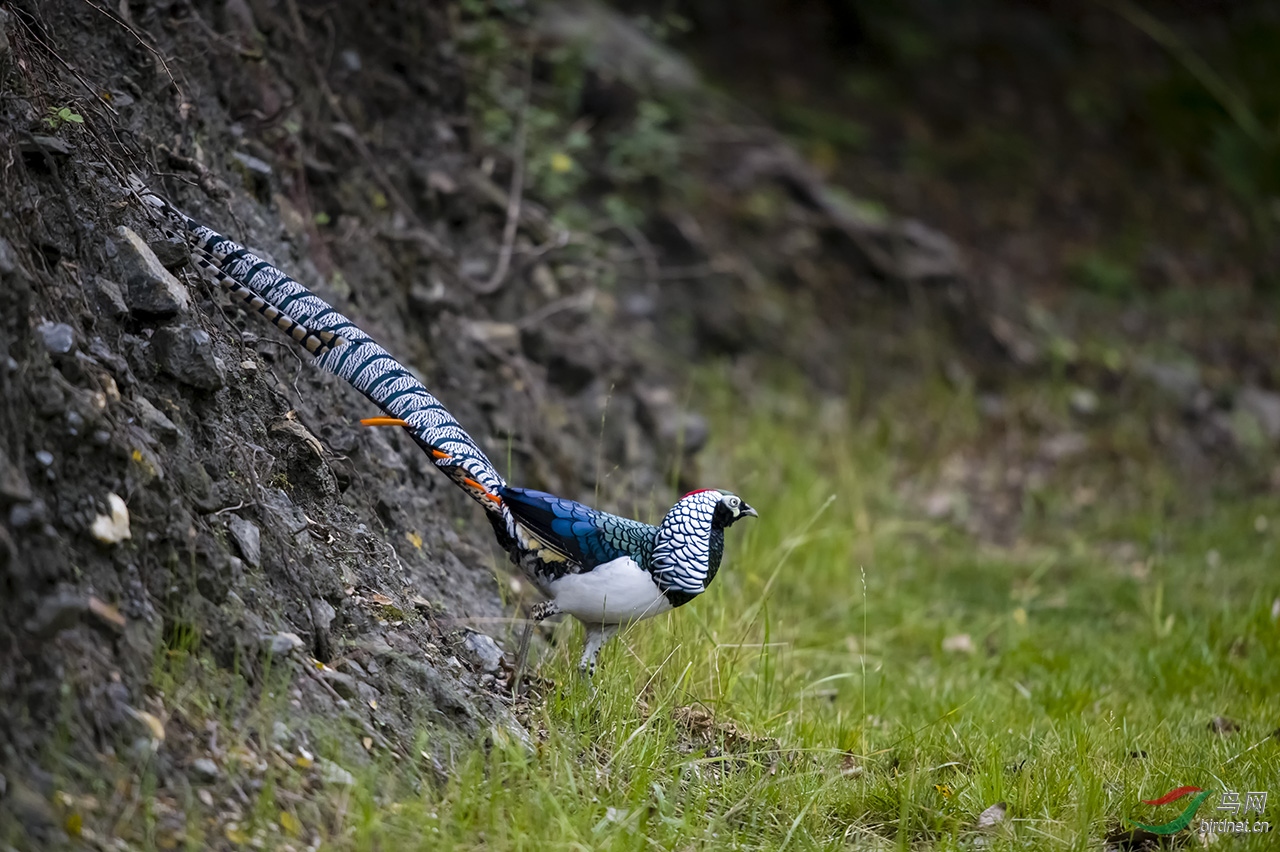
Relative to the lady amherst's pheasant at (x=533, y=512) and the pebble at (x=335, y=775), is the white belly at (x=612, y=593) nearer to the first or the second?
the lady amherst's pheasant at (x=533, y=512)

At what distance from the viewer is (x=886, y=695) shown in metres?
4.59

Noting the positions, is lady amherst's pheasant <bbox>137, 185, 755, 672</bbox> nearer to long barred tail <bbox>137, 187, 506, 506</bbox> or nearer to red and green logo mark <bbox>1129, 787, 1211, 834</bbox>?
long barred tail <bbox>137, 187, 506, 506</bbox>

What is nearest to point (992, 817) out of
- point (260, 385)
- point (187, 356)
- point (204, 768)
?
point (204, 768)

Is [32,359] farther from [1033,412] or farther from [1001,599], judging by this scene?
[1033,412]

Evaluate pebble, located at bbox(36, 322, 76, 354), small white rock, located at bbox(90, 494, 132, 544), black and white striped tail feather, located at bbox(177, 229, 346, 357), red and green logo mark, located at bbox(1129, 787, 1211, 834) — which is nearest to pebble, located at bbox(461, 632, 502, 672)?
black and white striped tail feather, located at bbox(177, 229, 346, 357)

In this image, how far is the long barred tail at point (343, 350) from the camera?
3447mm

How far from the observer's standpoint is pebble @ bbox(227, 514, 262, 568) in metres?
3.04

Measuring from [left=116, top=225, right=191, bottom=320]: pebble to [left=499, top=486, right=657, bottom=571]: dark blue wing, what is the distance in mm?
1000

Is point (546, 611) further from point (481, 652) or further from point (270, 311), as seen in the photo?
point (270, 311)

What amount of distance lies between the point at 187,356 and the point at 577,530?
1117 mm

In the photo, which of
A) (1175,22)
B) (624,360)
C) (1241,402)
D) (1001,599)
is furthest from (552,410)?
(1175,22)

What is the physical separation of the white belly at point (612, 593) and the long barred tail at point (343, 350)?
32cm

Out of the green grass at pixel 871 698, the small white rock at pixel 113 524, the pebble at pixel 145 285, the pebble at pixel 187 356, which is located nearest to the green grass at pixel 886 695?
the green grass at pixel 871 698

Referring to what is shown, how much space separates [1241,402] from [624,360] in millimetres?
4389
